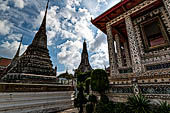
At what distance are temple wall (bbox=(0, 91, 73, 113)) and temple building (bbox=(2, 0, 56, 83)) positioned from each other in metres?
3.21

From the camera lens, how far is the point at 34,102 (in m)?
7.00

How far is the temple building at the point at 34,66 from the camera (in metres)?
9.93

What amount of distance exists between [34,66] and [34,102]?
225 inches

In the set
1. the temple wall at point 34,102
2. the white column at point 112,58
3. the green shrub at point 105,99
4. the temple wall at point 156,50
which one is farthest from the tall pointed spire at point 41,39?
the temple wall at point 156,50

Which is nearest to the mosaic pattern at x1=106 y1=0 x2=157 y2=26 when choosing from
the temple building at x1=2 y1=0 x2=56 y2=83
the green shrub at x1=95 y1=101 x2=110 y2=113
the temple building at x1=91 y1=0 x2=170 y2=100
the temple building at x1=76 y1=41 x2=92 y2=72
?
the temple building at x1=91 y1=0 x2=170 y2=100

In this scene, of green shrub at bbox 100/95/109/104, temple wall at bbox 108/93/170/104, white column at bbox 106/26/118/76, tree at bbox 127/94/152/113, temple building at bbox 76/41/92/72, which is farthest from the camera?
temple building at bbox 76/41/92/72

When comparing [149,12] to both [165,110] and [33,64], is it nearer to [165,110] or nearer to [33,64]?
[165,110]

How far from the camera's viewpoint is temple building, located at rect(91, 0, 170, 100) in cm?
452

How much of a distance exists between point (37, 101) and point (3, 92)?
2.45 m

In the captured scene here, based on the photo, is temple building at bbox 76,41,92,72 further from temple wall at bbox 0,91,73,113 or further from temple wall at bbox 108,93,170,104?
temple wall at bbox 108,93,170,104

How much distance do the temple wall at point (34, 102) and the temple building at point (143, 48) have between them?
5.74m

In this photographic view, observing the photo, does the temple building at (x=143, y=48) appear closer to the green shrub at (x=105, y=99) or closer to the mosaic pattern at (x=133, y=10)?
the mosaic pattern at (x=133, y=10)

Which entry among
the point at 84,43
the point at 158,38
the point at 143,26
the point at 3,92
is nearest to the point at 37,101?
the point at 3,92

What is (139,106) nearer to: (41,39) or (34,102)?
(34,102)
